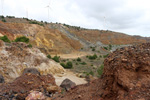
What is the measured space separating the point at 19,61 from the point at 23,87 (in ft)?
27.2

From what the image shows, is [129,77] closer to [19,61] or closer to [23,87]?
[23,87]

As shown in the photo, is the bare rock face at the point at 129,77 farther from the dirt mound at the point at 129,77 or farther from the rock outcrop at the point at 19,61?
the rock outcrop at the point at 19,61

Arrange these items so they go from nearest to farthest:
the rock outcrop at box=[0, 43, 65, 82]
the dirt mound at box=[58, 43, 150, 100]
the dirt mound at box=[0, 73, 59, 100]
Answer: the dirt mound at box=[58, 43, 150, 100]
the dirt mound at box=[0, 73, 59, 100]
the rock outcrop at box=[0, 43, 65, 82]

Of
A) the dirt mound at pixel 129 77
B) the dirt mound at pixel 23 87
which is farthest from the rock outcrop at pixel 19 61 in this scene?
the dirt mound at pixel 129 77

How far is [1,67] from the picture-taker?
1257 centimetres

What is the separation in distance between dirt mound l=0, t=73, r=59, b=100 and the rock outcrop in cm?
522

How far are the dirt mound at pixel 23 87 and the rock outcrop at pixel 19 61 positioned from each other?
522 centimetres

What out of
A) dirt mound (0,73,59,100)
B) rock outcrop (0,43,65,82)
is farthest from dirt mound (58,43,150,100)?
rock outcrop (0,43,65,82)

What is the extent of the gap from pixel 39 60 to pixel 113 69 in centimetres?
1446

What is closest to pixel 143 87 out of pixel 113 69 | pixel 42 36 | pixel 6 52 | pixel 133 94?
pixel 133 94

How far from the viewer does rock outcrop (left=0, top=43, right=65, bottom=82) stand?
12789mm

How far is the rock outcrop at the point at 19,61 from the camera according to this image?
1279 centimetres

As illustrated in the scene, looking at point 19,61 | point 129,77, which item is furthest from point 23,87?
point 19,61

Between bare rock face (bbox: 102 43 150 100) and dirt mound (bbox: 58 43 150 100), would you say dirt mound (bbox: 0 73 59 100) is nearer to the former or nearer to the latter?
dirt mound (bbox: 58 43 150 100)
